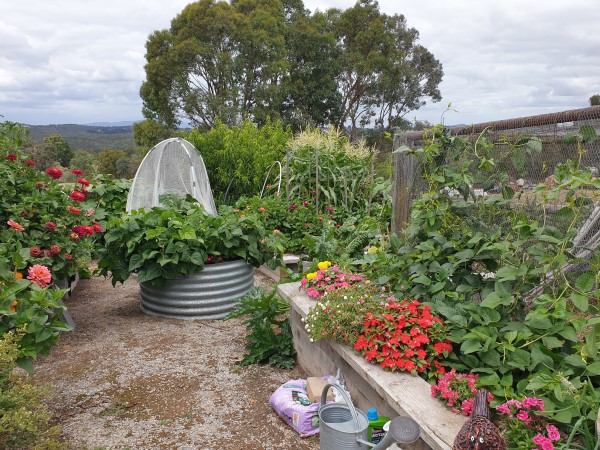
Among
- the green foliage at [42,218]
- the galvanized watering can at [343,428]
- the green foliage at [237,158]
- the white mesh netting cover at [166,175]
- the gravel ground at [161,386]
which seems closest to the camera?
the galvanized watering can at [343,428]

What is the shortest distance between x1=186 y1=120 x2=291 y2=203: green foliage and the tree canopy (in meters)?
10.0

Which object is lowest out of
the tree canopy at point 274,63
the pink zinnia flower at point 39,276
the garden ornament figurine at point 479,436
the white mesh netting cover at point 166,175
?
the garden ornament figurine at point 479,436

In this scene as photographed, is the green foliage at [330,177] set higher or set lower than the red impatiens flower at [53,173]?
lower

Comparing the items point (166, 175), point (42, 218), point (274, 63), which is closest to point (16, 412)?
point (42, 218)

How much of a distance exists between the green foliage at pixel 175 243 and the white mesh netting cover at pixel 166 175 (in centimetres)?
130

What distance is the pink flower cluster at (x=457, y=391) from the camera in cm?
197

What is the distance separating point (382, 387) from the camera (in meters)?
2.23

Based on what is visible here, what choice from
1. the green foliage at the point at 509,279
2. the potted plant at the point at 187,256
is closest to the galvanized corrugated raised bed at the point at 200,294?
the potted plant at the point at 187,256

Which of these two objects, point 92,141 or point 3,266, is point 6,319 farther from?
point 92,141

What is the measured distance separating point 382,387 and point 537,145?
135 centimetres

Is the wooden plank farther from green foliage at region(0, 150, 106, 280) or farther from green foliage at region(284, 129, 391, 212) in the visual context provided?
green foliage at region(284, 129, 391, 212)

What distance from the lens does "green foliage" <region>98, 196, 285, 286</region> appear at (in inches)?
162

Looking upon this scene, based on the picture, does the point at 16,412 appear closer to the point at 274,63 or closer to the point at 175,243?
the point at 175,243

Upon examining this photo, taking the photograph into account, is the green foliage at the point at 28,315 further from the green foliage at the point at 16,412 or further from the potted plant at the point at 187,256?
the potted plant at the point at 187,256
